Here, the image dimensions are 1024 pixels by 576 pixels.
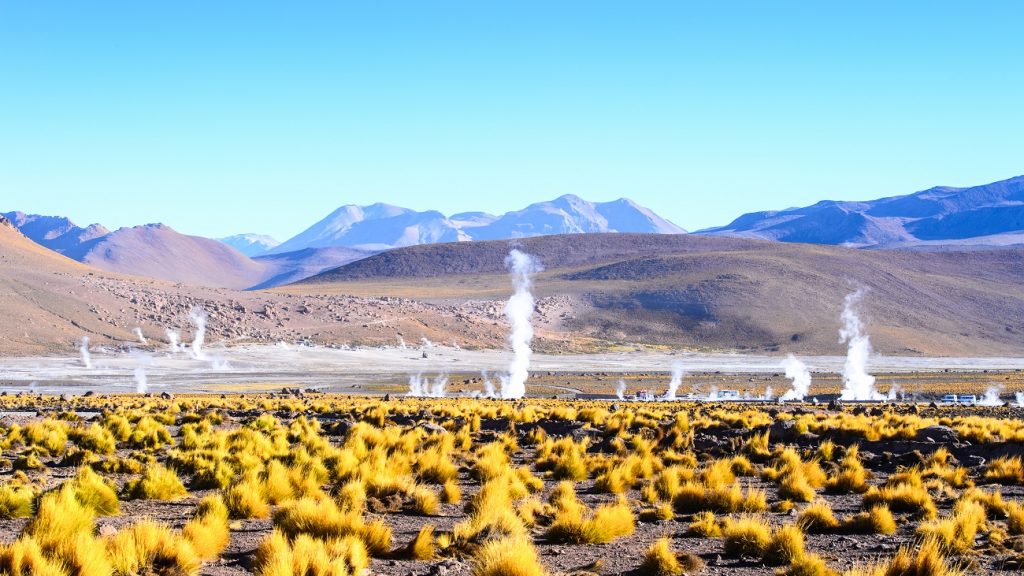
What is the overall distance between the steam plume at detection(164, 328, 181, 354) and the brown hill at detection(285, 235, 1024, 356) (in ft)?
157

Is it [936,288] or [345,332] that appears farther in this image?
[936,288]

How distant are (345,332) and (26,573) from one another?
94.8 m

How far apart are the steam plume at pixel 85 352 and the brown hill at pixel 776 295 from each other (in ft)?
186

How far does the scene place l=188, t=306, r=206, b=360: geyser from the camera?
261 feet

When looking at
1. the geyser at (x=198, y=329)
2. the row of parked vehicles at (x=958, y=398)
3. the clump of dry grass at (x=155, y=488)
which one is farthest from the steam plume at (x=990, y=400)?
the geyser at (x=198, y=329)

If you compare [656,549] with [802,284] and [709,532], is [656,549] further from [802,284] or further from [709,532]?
[802,284]

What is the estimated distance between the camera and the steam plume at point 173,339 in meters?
81.1

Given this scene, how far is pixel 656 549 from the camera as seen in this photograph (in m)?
8.27

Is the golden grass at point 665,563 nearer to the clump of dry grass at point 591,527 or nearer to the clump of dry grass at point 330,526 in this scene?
the clump of dry grass at point 591,527

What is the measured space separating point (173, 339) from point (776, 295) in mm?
80904

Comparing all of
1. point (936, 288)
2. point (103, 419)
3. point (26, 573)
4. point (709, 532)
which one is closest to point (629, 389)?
point (103, 419)

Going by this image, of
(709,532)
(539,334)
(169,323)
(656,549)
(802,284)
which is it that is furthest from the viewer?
(802,284)

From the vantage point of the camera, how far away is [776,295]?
128000 mm

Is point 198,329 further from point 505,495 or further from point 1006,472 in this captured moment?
point 1006,472
